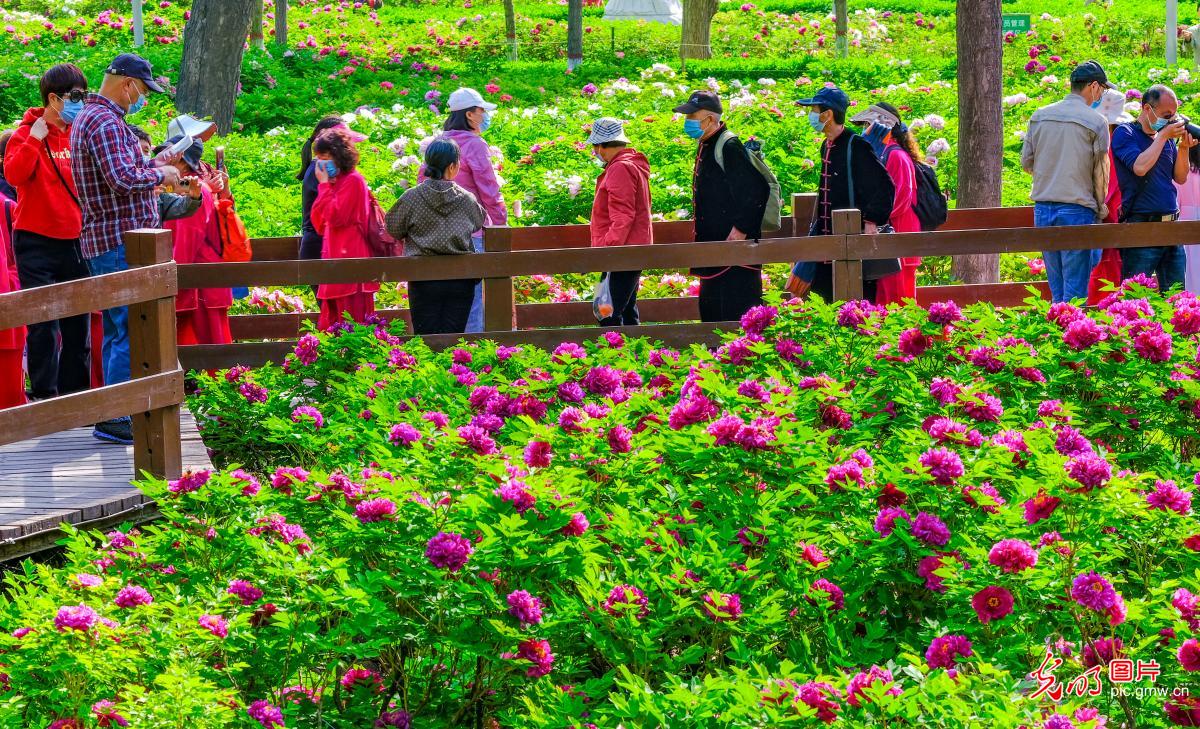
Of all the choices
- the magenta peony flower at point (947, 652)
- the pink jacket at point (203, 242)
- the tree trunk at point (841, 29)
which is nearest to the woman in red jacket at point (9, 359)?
the pink jacket at point (203, 242)

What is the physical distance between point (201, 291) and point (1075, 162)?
540 cm

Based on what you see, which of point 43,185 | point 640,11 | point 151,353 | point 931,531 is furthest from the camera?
point 640,11

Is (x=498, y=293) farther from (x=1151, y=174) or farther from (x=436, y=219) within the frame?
(x=1151, y=174)

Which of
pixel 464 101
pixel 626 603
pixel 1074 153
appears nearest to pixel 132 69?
pixel 464 101

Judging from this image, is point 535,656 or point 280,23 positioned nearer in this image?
point 535,656

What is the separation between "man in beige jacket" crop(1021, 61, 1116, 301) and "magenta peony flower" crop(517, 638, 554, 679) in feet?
21.2

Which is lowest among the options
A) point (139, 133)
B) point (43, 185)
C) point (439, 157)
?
point (43, 185)

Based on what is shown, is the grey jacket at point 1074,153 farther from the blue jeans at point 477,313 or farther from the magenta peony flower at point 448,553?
the magenta peony flower at point 448,553

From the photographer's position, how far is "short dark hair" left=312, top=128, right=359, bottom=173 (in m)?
8.95

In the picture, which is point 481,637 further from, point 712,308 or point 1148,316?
point 712,308

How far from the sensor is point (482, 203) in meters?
10.1

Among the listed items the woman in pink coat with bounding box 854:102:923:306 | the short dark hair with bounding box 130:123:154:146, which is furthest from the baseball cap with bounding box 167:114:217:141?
the woman in pink coat with bounding box 854:102:923:306

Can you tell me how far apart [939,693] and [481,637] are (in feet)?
4.29

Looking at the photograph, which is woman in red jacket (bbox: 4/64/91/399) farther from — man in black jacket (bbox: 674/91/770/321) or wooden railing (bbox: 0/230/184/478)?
man in black jacket (bbox: 674/91/770/321)
